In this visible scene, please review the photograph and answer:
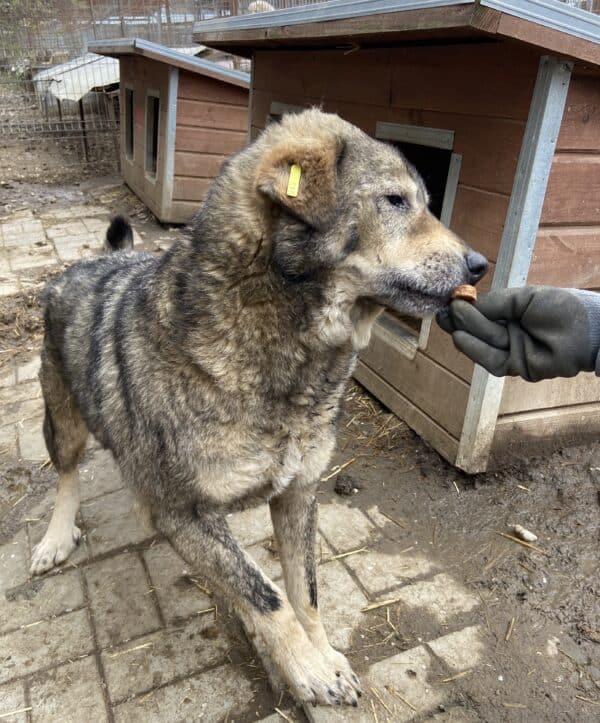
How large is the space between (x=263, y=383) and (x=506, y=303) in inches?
36.8

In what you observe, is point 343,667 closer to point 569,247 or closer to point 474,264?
point 474,264

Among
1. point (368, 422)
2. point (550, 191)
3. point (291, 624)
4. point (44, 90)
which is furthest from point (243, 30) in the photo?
point (44, 90)

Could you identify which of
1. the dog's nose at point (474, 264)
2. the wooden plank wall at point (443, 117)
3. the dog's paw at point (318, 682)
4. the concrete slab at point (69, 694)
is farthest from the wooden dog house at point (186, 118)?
the dog's paw at point (318, 682)

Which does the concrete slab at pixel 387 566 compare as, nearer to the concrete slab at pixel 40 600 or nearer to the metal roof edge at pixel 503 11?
the concrete slab at pixel 40 600

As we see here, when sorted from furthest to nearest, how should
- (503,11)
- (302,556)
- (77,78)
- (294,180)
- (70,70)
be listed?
(70,70) < (77,78) < (302,556) < (503,11) < (294,180)

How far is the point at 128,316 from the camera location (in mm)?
2195

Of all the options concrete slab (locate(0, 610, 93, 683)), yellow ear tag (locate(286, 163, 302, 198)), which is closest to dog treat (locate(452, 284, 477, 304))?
yellow ear tag (locate(286, 163, 302, 198))

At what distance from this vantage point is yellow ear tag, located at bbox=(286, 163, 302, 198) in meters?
1.77

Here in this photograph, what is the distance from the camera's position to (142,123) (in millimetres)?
8906

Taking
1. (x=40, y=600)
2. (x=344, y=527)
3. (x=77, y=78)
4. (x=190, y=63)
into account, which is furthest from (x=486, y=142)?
(x=77, y=78)

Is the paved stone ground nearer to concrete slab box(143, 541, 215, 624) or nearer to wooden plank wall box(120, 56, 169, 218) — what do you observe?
concrete slab box(143, 541, 215, 624)

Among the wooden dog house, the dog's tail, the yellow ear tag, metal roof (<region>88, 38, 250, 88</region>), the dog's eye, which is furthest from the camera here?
the wooden dog house

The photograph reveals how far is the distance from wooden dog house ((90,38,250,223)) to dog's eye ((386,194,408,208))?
5513mm

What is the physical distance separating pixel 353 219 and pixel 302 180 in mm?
212
